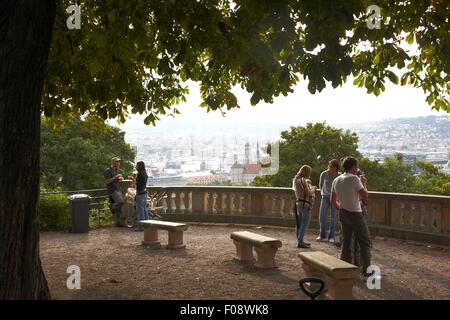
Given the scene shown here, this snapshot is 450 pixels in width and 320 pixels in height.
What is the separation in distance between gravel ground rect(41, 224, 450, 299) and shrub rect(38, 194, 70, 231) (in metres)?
0.93

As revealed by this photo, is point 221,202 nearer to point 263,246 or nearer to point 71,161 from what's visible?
point 263,246

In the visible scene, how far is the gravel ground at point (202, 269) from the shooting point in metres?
8.85

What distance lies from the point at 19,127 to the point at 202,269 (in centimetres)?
527

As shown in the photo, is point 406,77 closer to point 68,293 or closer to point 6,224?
point 68,293

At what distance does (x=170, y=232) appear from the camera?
13.1 meters

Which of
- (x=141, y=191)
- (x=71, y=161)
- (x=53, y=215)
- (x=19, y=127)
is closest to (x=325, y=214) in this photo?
(x=141, y=191)

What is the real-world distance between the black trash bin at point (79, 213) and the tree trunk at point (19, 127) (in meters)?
9.22

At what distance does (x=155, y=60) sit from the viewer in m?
10.9

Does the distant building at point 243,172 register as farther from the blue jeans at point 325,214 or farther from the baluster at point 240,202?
the blue jeans at point 325,214

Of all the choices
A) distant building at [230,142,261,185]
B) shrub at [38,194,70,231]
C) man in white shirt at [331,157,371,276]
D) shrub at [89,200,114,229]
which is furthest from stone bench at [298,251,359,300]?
distant building at [230,142,261,185]

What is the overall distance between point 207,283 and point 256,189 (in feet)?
25.3

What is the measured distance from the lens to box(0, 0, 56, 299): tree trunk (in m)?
6.28

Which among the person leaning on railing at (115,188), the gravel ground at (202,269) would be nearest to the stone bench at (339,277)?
the gravel ground at (202,269)

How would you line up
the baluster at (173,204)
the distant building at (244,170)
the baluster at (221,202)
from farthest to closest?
the distant building at (244,170) → the baluster at (173,204) → the baluster at (221,202)
